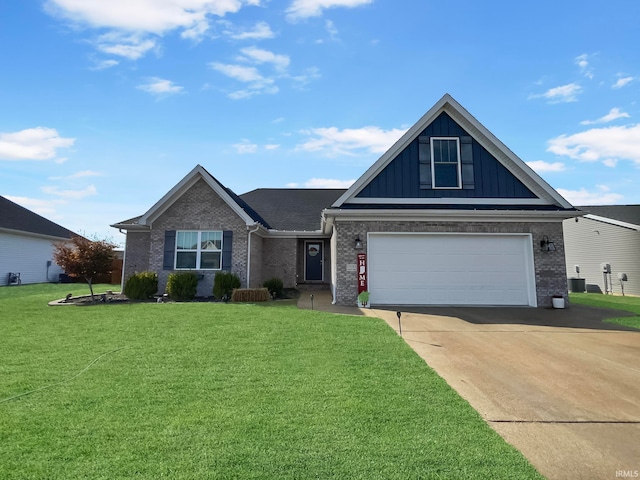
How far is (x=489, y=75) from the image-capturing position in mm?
10844

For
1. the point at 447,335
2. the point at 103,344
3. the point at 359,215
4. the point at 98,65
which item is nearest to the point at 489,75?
the point at 359,215

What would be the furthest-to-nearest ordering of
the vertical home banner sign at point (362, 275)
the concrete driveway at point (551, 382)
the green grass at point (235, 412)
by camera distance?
the vertical home banner sign at point (362, 275), the concrete driveway at point (551, 382), the green grass at point (235, 412)

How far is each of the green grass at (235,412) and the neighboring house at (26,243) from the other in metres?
20.3

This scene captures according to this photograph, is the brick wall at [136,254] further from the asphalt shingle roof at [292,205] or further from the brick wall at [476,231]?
the brick wall at [476,231]

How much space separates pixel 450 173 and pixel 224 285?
941 cm

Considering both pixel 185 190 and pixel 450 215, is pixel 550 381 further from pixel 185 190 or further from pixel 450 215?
pixel 185 190

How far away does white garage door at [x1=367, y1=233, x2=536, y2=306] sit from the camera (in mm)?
11570

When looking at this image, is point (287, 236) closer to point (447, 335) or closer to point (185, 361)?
point (447, 335)

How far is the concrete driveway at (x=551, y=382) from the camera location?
2992 millimetres

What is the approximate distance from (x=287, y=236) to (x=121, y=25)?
34.5ft

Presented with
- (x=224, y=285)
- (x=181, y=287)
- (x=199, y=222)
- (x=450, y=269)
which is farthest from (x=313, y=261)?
(x=450, y=269)

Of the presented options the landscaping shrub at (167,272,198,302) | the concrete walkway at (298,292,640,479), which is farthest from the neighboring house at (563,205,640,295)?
the landscaping shrub at (167,272,198,302)

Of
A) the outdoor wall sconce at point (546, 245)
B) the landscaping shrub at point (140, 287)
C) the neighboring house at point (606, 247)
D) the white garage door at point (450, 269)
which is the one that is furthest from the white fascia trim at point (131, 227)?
the neighboring house at point (606, 247)
